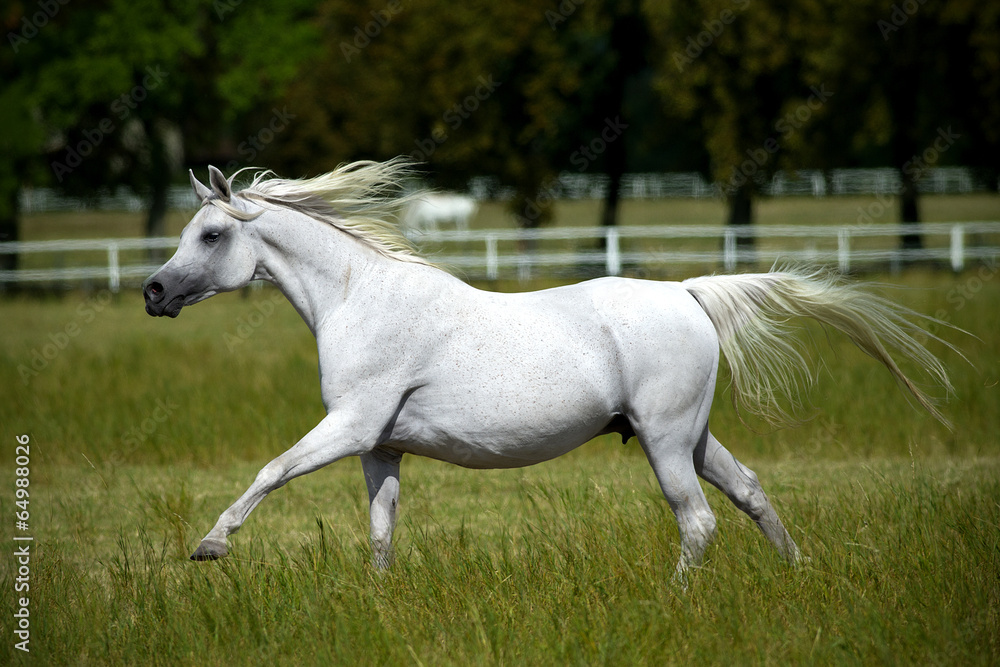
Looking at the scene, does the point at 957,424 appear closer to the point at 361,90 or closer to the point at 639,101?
the point at 361,90

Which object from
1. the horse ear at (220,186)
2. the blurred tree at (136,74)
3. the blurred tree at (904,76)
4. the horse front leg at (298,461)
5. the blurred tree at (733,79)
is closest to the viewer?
the horse front leg at (298,461)

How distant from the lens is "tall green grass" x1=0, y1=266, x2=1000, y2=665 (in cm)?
342

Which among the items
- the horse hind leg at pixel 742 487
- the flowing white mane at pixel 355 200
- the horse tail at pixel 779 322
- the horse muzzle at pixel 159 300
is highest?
the flowing white mane at pixel 355 200

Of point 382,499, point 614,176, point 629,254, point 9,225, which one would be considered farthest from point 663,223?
point 382,499

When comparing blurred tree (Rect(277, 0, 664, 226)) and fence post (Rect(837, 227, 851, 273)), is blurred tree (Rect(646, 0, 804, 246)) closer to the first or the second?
fence post (Rect(837, 227, 851, 273))

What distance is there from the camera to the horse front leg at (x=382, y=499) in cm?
420

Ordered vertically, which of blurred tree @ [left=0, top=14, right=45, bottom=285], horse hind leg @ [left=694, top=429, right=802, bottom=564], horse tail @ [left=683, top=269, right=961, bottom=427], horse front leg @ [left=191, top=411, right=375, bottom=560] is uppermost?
blurred tree @ [left=0, top=14, right=45, bottom=285]

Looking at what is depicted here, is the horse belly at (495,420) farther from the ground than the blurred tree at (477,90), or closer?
closer

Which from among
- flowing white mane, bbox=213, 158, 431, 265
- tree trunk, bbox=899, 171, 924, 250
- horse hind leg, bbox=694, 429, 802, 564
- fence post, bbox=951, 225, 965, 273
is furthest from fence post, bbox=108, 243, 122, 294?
horse hind leg, bbox=694, 429, 802, 564

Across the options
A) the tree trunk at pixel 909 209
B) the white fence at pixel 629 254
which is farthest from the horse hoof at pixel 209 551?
the tree trunk at pixel 909 209

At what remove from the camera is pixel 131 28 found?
2172 cm

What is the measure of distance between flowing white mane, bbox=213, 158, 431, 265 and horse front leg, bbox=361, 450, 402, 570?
0.89 metres

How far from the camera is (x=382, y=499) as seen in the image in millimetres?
4234

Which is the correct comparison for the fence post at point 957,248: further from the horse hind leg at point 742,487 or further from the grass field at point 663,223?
the horse hind leg at point 742,487
